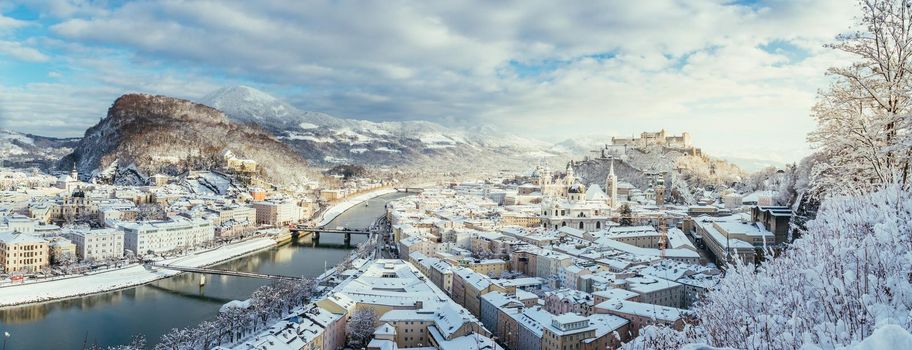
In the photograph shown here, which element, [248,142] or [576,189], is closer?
[576,189]

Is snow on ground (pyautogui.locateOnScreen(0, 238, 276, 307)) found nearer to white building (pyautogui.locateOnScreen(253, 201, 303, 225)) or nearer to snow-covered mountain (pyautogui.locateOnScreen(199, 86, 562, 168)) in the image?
white building (pyautogui.locateOnScreen(253, 201, 303, 225))

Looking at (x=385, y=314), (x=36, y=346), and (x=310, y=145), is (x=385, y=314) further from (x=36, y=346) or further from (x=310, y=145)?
(x=310, y=145)

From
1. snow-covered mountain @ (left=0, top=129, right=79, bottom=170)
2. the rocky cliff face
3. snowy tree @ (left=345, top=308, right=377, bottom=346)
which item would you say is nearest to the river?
snowy tree @ (left=345, top=308, right=377, bottom=346)

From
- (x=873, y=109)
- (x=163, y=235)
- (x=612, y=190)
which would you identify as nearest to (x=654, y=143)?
(x=612, y=190)

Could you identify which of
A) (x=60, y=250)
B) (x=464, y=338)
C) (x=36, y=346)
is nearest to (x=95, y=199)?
(x=60, y=250)

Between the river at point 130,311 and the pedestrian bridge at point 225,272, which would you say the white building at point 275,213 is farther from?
the pedestrian bridge at point 225,272

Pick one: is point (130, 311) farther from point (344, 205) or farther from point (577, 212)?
point (344, 205)
